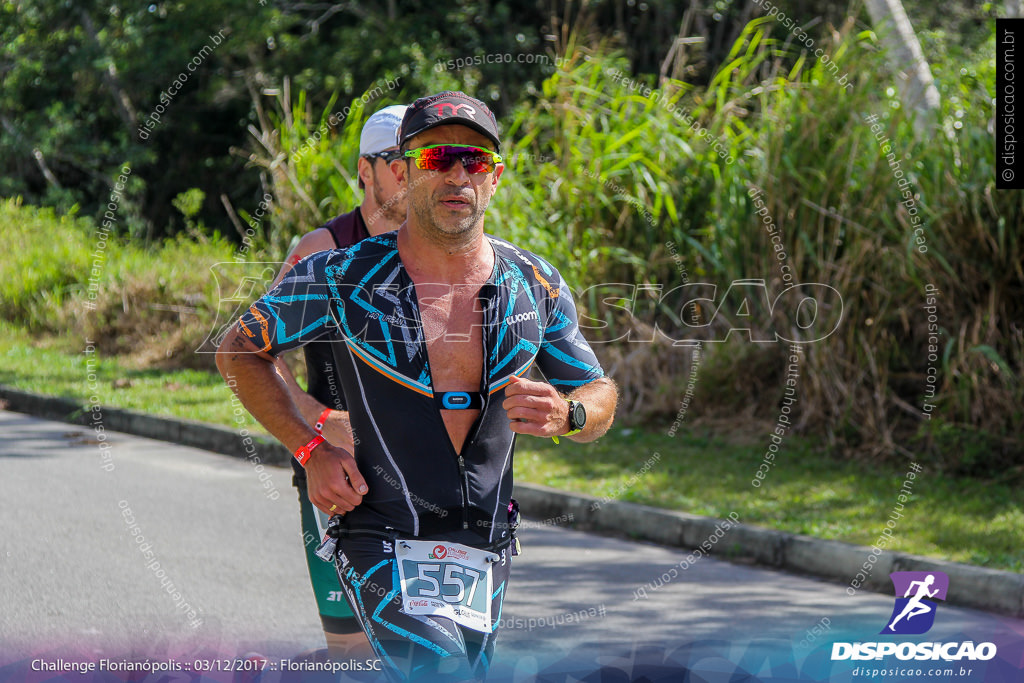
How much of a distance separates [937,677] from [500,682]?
1.77 metres

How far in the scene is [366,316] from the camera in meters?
2.71

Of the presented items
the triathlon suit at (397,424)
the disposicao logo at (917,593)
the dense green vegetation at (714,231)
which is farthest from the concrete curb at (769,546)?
the triathlon suit at (397,424)

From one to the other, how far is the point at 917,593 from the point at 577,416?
3.63m

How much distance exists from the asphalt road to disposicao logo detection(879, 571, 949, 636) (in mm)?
75

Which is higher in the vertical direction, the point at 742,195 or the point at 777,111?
the point at 777,111

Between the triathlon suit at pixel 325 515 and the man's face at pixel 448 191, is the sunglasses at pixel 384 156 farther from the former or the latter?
the man's face at pixel 448 191

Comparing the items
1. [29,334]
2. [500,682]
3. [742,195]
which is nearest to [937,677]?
[500,682]

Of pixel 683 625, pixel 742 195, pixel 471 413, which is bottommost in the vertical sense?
pixel 683 625

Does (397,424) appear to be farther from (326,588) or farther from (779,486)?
(779,486)

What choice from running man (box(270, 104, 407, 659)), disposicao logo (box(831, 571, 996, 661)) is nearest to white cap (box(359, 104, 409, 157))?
running man (box(270, 104, 407, 659))

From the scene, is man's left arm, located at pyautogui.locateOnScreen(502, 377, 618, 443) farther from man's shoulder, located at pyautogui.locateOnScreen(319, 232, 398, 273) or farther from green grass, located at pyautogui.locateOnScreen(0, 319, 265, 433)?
green grass, located at pyautogui.locateOnScreen(0, 319, 265, 433)

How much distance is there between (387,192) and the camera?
3.90m

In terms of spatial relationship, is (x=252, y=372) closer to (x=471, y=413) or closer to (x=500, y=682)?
(x=471, y=413)

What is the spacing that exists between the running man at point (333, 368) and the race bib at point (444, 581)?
0.64m
